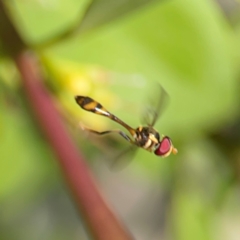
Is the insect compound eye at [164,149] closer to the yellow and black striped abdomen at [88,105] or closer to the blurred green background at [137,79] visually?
the yellow and black striped abdomen at [88,105]

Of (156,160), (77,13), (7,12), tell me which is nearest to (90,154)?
(156,160)

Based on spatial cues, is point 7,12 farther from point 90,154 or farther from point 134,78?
point 90,154

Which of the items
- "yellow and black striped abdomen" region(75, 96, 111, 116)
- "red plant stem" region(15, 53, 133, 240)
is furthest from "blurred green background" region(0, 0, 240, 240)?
"yellow and black striped abdomen" region(75, 96, 111, 116)

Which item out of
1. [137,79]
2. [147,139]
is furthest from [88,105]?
[137,79]

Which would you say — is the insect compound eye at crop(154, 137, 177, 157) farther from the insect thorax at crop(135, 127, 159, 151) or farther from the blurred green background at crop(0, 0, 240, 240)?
the blurred green background at crop(0, 0, 240, 240)

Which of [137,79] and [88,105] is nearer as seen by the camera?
[88,105]

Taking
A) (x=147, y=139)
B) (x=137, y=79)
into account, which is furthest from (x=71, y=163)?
(x=137, y=79)

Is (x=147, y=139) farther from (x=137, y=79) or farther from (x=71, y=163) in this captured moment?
(x=137, y=79)

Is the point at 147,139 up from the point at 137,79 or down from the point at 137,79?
down

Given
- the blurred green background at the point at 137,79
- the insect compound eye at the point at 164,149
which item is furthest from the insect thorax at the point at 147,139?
the blurred green background at the point at 137,79
